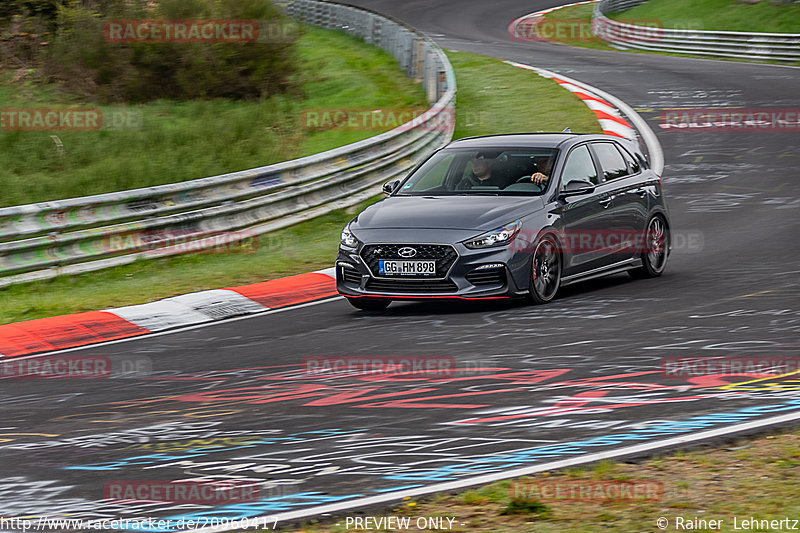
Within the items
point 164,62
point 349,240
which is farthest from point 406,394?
point 164,62

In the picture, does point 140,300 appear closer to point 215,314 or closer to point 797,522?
point 215,314

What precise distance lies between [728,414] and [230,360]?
164 inches

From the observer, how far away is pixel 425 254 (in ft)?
34.6

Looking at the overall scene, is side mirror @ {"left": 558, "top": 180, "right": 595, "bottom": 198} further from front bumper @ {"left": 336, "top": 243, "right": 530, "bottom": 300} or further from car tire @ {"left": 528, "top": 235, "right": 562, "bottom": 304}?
front bumper @ {"left": 336, "top": 243, "right": 530, "bottom": 300}

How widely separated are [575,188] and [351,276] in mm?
2319

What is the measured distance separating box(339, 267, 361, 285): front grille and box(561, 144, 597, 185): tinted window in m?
2.23

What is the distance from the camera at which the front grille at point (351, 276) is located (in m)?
10.9

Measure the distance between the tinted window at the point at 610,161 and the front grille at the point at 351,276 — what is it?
2.97 m

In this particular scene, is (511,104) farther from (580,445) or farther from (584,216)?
(580,445)

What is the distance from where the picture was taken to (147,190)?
46.9 ft

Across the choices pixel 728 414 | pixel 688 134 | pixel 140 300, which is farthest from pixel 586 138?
pixel 688 134

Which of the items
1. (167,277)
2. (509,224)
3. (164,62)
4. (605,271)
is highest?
(509,224)

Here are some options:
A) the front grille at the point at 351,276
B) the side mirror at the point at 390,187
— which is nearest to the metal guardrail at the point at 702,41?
the side mirror at the point at 390,187

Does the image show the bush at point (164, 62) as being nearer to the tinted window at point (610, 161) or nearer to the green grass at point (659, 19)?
the tinted window at point (610, 161)
